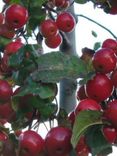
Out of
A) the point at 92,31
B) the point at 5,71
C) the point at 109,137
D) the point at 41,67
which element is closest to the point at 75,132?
the point at 109,137

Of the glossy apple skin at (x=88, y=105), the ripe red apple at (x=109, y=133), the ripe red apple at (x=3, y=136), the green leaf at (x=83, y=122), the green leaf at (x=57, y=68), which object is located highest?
the green leaf at (x=57, y=68)

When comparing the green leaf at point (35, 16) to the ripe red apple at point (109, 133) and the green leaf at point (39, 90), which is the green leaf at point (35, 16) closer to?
the green leaf at point (39, 90)

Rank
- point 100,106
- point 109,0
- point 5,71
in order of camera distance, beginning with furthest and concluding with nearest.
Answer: point 109,0 → point 5,71 → point 100,106

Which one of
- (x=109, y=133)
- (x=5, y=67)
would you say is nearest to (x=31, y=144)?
(x=109, y=133)

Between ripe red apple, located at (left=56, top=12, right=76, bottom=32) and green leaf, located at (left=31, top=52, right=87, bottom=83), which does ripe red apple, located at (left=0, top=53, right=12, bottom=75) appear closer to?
green leaf, located at (left=31, top=52, right=87, bottom=83)

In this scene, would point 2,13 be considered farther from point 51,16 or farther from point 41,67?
point 41,67

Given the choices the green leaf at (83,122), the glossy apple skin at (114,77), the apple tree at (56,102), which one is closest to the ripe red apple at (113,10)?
the apple tree at (56,102)
